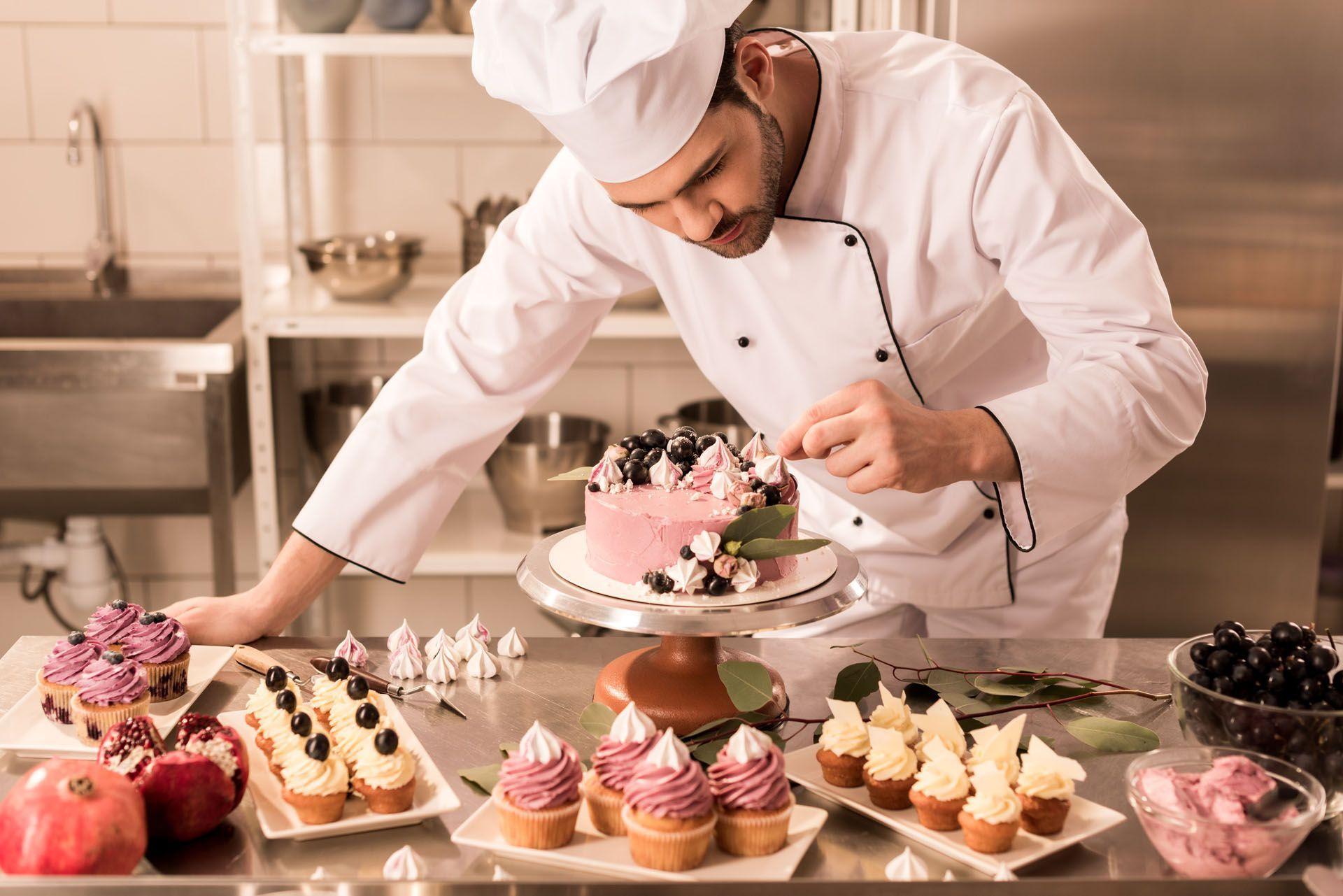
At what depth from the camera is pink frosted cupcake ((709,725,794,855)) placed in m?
1.02

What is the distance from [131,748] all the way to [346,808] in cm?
18

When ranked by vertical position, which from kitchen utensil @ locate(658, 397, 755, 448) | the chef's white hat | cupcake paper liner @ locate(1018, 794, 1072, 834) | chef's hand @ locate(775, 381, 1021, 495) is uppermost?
the chef's white hat

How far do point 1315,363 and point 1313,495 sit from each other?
27 cm

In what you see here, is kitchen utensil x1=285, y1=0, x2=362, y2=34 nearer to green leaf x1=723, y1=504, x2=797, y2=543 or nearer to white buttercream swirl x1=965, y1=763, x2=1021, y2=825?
green leaf x1=723, y1=504, x2=797, y2=543

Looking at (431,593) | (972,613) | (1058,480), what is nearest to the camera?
(1058,480)

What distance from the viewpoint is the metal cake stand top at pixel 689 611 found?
1145 mm

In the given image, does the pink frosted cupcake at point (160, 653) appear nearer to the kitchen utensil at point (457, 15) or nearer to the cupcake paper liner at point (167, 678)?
the cupcake paper liner at point (167, 678)

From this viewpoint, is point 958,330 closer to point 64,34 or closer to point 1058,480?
point 1058,480

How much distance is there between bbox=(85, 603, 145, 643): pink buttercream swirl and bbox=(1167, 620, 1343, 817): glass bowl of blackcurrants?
103 centimetres

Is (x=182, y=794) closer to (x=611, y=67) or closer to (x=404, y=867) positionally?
(x=404, y=867)

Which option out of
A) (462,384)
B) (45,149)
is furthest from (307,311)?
(462,384)

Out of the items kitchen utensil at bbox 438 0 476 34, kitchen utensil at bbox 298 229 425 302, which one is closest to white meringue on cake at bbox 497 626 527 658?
kitchen utensil at bbox 298 229 425 302

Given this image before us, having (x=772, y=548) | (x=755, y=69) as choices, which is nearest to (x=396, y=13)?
(x=755, y=69)

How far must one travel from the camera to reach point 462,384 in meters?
1.69
